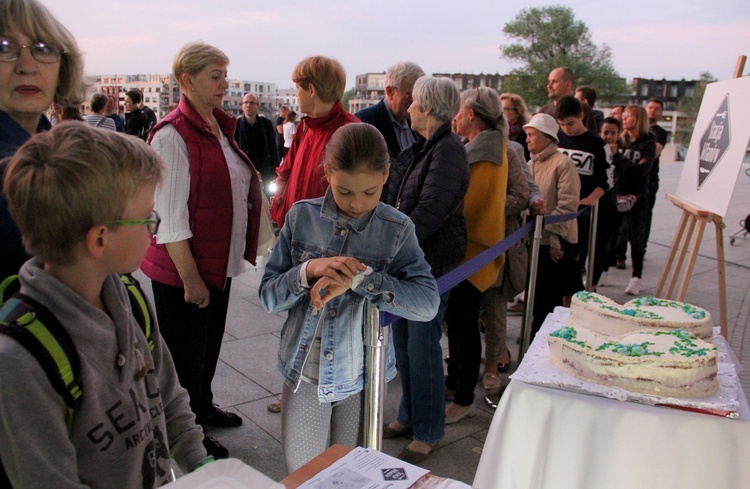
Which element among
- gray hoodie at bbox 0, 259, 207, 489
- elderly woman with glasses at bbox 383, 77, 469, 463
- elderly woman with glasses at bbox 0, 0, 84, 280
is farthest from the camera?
elderly woman with glasses at bbox 383, 77, 469, 463

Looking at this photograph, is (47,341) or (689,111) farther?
(689,111)

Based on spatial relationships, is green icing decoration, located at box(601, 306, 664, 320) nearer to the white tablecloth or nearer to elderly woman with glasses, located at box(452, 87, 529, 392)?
the white tablecloth

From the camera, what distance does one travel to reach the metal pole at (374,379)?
1.95 m

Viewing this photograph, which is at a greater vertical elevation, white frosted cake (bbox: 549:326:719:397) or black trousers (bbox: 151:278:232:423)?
white frosted cake (bbox: 549:326:719:397)

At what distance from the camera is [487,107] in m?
3.39

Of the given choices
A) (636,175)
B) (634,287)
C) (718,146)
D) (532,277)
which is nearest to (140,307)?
(532,277)

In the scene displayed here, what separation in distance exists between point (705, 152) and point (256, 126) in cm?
619

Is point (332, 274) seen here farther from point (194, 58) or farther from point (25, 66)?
point (194, 58)

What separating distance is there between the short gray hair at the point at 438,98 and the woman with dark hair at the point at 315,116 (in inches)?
15.1

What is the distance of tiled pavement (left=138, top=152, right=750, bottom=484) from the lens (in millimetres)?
3012

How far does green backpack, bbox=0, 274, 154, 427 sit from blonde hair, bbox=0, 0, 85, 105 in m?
0.83

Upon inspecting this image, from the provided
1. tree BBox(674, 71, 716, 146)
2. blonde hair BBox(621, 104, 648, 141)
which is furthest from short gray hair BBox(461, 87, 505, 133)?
tree BBox(674, 71, 716, 146)

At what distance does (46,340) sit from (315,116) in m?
2.13

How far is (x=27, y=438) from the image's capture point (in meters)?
1.02
